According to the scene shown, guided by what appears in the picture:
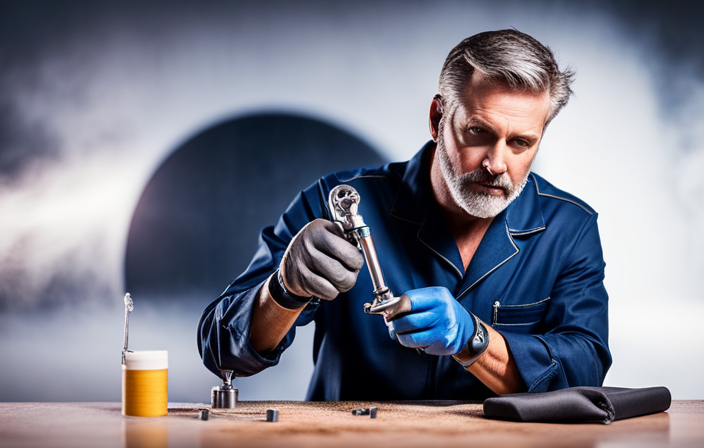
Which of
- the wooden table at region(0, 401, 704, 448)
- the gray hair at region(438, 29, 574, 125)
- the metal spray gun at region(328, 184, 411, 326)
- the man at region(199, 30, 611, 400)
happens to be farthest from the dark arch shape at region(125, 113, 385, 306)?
the metal spray gun at region(328, 184, 411, 326)

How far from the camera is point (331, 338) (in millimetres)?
1888

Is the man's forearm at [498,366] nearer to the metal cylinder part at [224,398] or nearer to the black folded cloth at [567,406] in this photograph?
the black folded cloth at [567,406]

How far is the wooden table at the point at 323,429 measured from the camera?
1.01 metres

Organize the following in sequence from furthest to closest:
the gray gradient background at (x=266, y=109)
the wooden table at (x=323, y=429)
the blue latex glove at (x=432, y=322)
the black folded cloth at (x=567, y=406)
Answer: the gray gradient background at (x=266, y=109) < the blue latex glove at (x=432, y=322) < the black folded cloth at (x=567, y=406) < the wooden table at (x=323, y=429)

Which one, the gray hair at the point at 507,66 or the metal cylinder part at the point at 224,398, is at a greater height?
the gray hair at the point at 507,66

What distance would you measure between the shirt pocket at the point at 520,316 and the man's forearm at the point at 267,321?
0.54 metres

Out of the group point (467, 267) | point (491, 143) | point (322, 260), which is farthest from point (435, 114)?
point (322, 260)

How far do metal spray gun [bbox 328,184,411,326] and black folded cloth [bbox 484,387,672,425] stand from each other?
0.80 feet

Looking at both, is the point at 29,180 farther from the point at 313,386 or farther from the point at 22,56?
the point at 313,386

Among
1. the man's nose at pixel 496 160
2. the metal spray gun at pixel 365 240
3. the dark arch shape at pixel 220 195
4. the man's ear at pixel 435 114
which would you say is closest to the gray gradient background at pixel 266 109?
the dark arch shape at pixel 220 195

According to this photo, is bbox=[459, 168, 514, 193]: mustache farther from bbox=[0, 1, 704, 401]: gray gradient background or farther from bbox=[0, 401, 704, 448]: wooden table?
bbox=[0, 1, 704, 401]: gray gradient background

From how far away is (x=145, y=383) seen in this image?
4.05 feet

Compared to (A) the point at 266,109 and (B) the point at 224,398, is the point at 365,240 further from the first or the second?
(A) the point at 266,109

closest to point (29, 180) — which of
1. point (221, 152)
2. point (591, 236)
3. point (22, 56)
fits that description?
point (22, 56)
